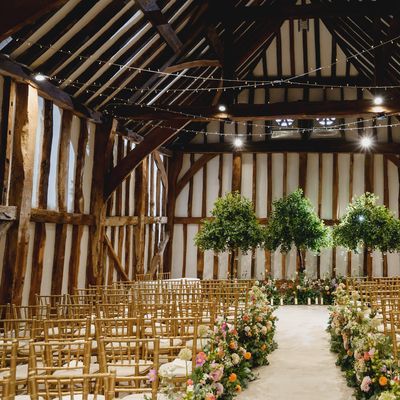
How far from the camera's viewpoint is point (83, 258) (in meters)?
9.85

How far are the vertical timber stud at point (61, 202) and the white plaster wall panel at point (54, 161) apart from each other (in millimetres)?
75

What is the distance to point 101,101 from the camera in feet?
32.3

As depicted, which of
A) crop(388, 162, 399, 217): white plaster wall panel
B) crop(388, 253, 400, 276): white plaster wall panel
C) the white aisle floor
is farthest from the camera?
crop(388, 162, 399, 217): white plaster wall panel

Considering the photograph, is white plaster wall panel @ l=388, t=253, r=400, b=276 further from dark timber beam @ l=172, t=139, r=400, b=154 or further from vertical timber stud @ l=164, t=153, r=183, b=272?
vertical timber stud @ l=164, t=153, r=183, b=272

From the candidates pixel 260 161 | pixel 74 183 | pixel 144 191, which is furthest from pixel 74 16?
pixel 260 161

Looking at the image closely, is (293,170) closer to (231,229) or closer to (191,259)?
(191,259)

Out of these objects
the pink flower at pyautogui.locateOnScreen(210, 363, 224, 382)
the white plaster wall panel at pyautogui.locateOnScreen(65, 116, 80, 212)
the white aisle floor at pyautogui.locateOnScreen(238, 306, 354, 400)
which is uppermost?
the white plaster wall panel at pyautogui.locateOnScreen(65, 116, 80, 212)

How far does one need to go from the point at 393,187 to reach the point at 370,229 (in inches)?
154

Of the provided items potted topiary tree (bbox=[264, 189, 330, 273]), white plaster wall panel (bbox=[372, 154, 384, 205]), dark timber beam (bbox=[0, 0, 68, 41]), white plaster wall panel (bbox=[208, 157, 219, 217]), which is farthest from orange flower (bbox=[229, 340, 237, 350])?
white plaster wall panel (bbox=[372, 154, 384, 205])

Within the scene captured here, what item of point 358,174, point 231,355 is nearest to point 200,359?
point 231,355

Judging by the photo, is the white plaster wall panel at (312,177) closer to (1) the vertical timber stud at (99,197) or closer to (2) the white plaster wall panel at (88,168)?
(1) the vertical timber stud at (99,197)

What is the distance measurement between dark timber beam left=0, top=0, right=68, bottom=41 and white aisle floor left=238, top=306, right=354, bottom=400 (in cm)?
436

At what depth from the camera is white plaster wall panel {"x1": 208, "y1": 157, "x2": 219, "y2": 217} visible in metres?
15.9

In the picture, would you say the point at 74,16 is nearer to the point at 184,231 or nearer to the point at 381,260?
the point at 184,231
